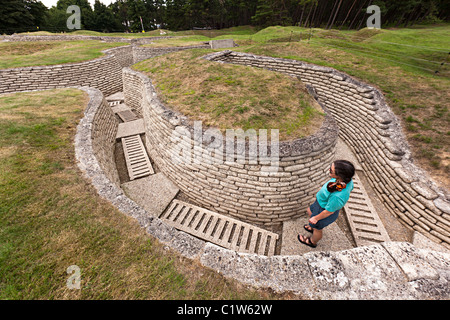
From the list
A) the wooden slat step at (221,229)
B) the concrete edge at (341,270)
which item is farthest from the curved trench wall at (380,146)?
the wooden slat step at (221,229)

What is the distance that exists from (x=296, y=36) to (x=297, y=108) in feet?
43.8

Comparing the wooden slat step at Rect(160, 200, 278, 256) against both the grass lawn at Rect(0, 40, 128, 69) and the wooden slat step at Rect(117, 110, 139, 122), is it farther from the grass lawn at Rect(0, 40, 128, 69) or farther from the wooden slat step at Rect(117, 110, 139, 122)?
the grass lawn at Rect(0, 40, 128, 69)

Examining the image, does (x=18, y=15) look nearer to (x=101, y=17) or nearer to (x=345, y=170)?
(x=101, y=17)

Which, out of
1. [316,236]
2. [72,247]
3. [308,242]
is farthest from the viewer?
[308,242]

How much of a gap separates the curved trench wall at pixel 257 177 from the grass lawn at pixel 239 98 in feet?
1.62

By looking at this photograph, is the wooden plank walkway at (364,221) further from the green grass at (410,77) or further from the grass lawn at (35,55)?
the grass lawn at (35,55)

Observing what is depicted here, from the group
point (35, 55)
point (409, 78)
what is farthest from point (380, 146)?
point (35, 55)

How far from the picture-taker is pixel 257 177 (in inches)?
167

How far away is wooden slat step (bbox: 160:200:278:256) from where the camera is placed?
428 centimetres

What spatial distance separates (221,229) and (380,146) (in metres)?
5.27

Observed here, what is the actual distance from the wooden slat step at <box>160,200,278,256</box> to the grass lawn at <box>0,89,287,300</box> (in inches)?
61.6

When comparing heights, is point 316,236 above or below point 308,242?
above

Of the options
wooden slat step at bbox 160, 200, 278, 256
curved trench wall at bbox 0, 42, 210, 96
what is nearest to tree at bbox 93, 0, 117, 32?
curved trench wall at bbox 0, 42, 210, 96

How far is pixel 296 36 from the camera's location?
15133 millimetres
